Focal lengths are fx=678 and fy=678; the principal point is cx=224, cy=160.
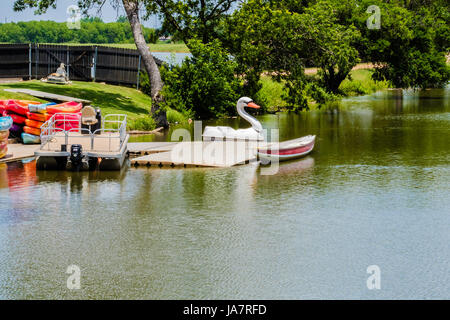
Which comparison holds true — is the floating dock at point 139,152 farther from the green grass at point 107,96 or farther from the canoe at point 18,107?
the green grass at point 107,96

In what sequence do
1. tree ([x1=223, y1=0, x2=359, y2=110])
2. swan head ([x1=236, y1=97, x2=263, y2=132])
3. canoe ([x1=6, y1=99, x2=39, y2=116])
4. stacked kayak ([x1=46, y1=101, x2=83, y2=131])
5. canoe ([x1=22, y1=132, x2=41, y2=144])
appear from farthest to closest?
tree ([x1=223, y1=0, x2=359, y2=110])
swan head ([x1=236, y1=97, x2=263, y2=132])
canoe ([x1=22, y1=132, x2=41, y2=144])
canoe ([x1=6, y1=99, x2=39, y2=116])
stacked kayak ([x1=46, y1=101, x2=83, y2=131])

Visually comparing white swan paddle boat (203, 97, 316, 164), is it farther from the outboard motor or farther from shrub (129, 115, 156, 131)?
the outboard motor

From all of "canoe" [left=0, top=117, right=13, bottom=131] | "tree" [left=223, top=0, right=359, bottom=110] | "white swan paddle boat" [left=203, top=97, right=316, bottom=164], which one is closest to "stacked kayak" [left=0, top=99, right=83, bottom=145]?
"canoe" [left=0, top=117, right=13, bottom=131]

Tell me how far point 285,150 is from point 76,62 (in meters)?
26.7

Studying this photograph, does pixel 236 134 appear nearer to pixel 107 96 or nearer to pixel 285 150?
pixel 285 150

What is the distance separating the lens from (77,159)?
24422mm

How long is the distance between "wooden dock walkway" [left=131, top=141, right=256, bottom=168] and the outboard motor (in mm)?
2416

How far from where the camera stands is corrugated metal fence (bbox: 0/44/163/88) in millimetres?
48406

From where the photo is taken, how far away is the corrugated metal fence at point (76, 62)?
48.4 m

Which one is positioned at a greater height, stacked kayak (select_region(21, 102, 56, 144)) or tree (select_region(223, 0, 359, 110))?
tree (select_region(223, 0, 359, 110))

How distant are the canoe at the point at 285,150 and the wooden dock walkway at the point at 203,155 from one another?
2.30ft
